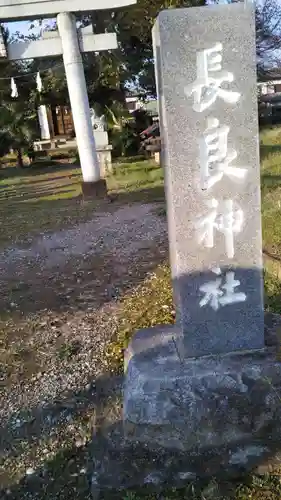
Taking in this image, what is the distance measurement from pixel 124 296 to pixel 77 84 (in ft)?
18.2

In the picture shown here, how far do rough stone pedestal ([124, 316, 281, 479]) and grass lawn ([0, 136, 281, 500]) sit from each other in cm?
19

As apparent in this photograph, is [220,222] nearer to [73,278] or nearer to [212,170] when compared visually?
[212,170]

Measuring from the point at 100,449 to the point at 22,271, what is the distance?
3408 mm

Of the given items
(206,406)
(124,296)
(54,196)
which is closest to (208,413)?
(206,406)

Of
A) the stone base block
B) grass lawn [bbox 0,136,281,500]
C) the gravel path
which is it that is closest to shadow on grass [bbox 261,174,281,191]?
grass lawn [bbox 0,136,281,500]

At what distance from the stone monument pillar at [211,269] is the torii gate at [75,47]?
686cm

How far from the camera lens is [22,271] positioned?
5.39 metres

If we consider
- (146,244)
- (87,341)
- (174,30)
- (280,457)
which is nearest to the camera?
(174,30)

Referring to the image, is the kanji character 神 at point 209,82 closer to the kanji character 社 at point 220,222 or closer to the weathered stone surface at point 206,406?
the kanji character 社 at point 220,222

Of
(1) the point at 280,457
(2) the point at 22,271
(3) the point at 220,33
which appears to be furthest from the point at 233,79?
(2) the point at 22,271

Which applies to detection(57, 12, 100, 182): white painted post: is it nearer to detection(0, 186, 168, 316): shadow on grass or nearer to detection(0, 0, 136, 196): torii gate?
detection(0, 0, 136, 196): torii gate

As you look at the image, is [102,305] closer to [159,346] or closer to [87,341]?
[87,341]

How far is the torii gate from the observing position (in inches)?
319

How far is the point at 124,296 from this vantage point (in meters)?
4.37
